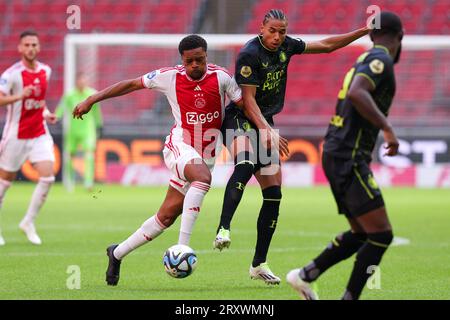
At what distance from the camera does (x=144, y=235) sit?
27.3ft

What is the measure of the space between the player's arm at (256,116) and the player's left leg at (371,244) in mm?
1725

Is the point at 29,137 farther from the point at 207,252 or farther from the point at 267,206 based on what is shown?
the point at 267,206

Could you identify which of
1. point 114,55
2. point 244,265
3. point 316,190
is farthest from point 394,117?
point 244,265

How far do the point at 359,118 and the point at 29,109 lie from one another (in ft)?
21.9

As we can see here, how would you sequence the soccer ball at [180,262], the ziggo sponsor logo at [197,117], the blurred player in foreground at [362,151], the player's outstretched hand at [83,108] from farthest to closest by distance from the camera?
the ziggo sponsor logo at [197,117] → the player's outstretched hand at [83,108] → the soccer ball at [180,262] → the blurred player in foreground at [362,151]

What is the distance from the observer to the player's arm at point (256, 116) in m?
8.00

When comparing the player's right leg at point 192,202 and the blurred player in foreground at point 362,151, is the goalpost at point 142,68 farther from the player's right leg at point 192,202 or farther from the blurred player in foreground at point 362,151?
the blurred player in foreground at point 362,151

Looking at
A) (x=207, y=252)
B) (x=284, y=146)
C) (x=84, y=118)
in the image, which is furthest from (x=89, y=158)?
(x=284, y=146)

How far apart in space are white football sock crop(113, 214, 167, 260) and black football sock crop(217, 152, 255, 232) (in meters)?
0.60

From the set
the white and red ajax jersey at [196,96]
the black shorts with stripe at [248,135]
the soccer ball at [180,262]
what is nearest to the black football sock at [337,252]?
the soccer ball at [180,262]

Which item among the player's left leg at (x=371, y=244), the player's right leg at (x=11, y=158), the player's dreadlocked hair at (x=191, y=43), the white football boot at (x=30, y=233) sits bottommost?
the white football boot at (x=30, y=233)

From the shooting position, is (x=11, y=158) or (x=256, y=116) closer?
(x=256, y=116)

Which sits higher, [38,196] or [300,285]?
[300,285]
